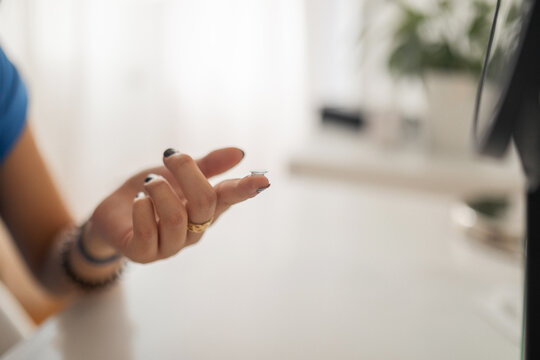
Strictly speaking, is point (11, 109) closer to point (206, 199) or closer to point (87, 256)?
point (87, 256)

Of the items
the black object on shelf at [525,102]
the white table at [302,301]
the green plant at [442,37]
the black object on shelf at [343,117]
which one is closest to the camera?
the black object on shelf at [525,102]

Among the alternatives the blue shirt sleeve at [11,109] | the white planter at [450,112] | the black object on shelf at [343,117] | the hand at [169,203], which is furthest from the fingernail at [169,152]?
the black object on shelf at [343,117]

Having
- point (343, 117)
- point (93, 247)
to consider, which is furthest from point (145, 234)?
point (343, 117)

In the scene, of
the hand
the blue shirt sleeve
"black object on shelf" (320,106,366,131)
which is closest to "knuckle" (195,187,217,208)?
the hand

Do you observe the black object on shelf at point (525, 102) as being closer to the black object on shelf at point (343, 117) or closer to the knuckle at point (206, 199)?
the knuckle at point (206, 199)

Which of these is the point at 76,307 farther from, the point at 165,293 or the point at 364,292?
the point at 364,292

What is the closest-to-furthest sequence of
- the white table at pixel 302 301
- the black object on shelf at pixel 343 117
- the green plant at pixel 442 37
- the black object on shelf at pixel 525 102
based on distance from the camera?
the black object on shelf at pixel 525 102 < the white table at pixel 302 301 < the green plant at pixel 442 37 < the black object on shelf at pixel 343 117

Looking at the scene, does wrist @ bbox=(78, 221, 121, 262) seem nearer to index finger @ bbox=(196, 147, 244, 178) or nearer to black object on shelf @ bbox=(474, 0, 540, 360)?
index finger @ bbox=(196, 147, 244, 178)
